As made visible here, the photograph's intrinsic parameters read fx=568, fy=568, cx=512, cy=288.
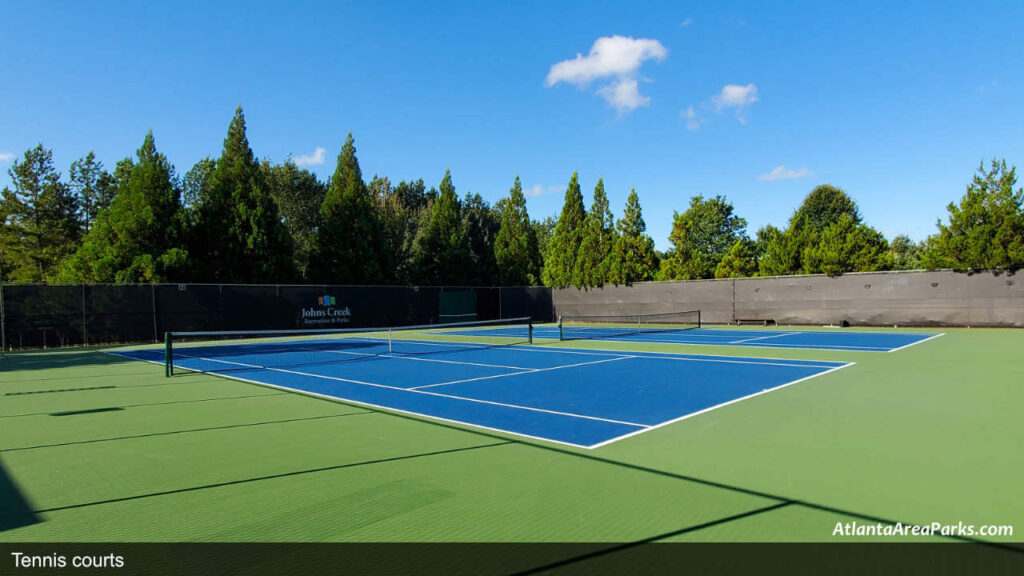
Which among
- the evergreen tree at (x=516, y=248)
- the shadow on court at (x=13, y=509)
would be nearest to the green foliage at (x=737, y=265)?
the evergreen tree at (x=516, y=248)

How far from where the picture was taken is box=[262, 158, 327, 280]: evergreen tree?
3741 cm

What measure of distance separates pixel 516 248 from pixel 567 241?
4984mm

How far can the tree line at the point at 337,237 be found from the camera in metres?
23.0

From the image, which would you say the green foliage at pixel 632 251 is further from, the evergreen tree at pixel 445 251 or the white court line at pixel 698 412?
the white court line at pixel 698 412

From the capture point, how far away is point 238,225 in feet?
85.9

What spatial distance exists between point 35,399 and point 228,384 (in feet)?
8.76

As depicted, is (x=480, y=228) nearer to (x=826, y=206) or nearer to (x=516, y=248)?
(x=516, y=248)

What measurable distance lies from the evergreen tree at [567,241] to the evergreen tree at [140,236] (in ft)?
63.5

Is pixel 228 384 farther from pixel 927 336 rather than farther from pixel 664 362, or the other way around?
pixel 927 336

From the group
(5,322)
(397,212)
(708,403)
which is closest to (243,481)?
(708,403)

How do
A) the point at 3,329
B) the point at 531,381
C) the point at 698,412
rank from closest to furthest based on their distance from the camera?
the point at 698,412 < the point at 531,381 < the point at 3,329

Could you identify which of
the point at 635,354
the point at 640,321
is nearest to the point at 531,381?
the point at 635,354

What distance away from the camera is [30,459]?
523 centimetres
